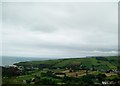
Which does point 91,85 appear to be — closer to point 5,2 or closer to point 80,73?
point 80,73

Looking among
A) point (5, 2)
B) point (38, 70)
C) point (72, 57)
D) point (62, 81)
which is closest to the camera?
point (5, 2)

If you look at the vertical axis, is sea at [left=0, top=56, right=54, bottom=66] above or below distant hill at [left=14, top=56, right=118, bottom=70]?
above

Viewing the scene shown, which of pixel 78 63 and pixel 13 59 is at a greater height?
pixel 13 59

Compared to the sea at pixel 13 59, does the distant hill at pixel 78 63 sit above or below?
below

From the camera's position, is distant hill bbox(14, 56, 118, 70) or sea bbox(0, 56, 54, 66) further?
distant hill bbox(14, 56, 118, 70)

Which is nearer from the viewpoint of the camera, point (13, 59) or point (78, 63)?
point (13, 59)

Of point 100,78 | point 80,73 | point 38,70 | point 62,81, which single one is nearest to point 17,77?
point 38,70

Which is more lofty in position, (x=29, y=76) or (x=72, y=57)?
(x=72, y=57)

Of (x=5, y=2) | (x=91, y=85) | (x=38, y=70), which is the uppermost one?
(x=5, y=2)
